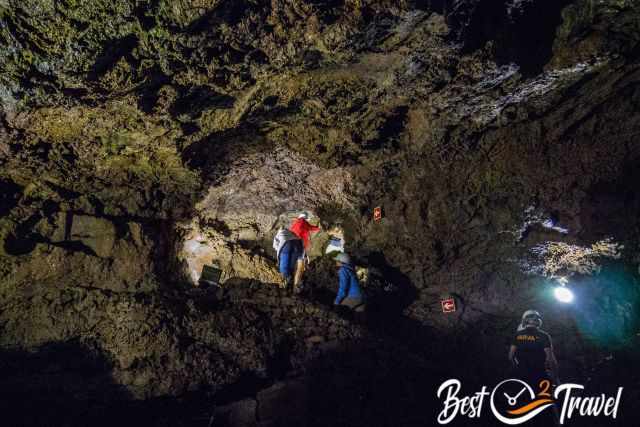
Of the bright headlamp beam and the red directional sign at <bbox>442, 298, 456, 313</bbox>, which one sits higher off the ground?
the bright headlamp beam

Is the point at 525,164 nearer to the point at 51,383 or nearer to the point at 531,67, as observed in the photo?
the point at 531,67

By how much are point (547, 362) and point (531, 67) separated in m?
3.81

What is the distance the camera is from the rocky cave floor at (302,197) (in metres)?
2.44

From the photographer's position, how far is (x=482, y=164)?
4.16 meters

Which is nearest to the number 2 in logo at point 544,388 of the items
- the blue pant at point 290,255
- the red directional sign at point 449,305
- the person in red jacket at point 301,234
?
the red directional sign at point 449,305

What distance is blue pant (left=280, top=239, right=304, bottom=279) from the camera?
4277mm

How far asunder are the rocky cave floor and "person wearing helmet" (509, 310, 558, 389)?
45 cm

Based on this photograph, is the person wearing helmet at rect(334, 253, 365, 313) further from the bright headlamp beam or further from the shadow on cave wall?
the bright headlamp beam

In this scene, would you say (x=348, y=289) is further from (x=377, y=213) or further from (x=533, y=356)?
(x=533, y=356)

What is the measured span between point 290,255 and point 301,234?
1.11 ft

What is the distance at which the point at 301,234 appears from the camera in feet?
14.8

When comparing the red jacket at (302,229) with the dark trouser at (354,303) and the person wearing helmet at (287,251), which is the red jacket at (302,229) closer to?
the person wearing helmet at (287,251)

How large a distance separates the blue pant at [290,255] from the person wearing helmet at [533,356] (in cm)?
315

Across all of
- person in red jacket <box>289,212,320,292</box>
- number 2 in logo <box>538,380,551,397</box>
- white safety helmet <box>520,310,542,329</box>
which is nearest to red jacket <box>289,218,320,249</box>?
person in red jacket <box>289,212,320,292</box>
